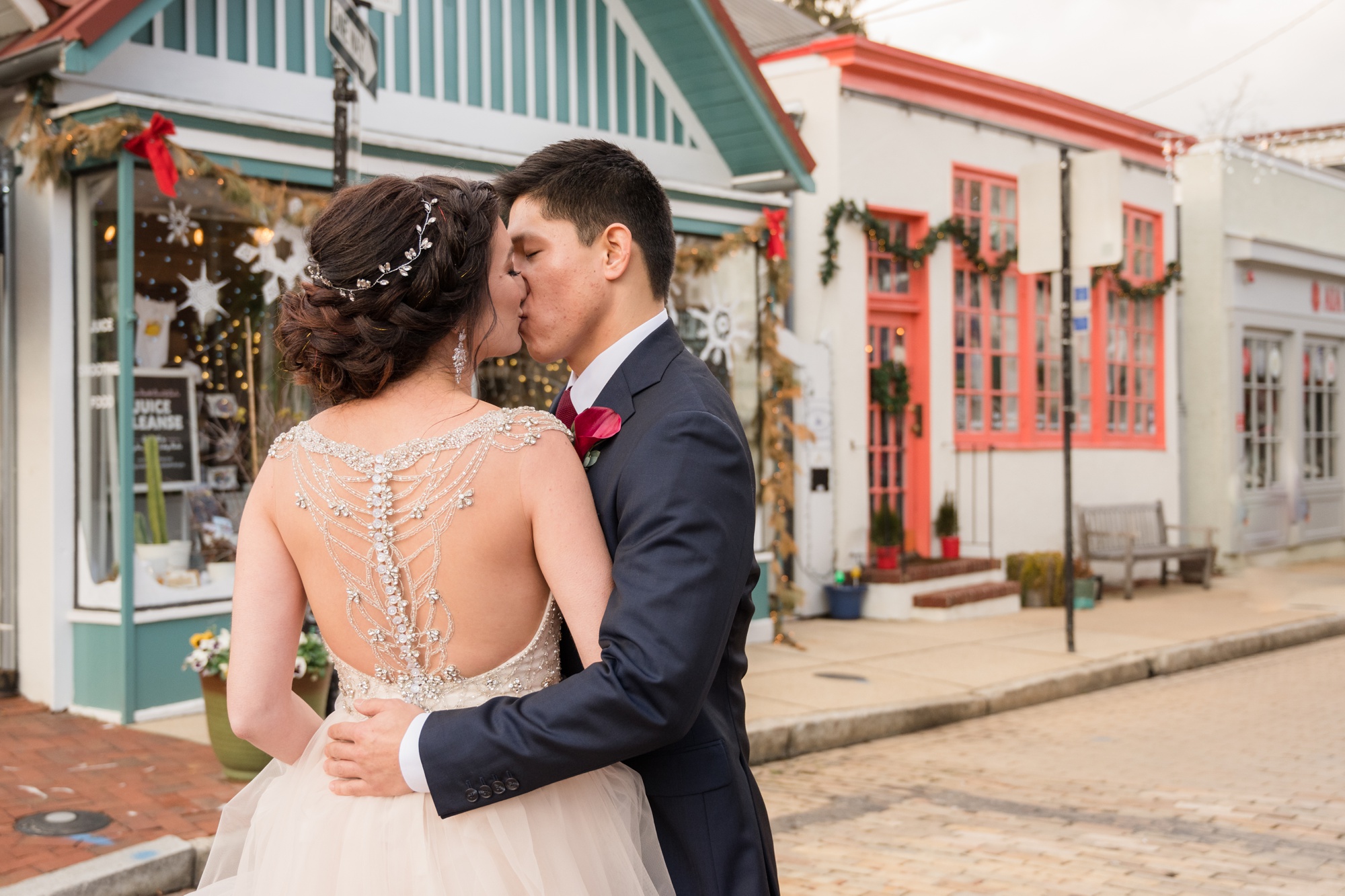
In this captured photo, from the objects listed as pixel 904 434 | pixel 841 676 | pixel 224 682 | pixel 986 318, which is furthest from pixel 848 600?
pixel 224 682

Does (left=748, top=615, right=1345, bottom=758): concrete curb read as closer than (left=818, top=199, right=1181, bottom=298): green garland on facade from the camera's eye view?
Yes

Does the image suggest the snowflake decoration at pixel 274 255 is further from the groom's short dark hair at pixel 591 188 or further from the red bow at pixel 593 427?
the red bow at pixel 593 427

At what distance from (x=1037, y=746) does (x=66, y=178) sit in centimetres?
613

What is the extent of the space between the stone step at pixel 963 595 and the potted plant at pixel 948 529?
45cm

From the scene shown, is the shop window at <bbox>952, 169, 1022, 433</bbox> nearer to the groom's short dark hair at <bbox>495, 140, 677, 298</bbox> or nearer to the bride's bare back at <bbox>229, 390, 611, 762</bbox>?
the groom's short dark hair at <bbox>495, 140, 677, 298</bbox>

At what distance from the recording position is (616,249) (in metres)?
2.00

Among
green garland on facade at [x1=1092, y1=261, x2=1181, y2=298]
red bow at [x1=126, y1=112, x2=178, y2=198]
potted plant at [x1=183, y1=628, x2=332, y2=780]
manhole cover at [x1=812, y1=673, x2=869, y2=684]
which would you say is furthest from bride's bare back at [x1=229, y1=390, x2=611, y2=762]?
green garland on facade at [x1=1092, y1=261, x2=1181, y2=298]

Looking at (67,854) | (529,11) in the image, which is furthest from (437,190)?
(529,11)

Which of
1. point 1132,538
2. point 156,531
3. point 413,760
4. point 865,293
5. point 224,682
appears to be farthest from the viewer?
point 1132,538

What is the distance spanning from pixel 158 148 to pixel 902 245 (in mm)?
7117

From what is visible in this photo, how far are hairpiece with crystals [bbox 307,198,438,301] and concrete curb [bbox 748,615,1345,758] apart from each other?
184 inches

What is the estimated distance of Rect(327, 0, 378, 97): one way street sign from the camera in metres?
4.75

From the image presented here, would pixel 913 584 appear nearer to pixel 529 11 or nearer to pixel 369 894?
pixel 529 11

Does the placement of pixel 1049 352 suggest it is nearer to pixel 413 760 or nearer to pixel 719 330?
pixel 719 330
